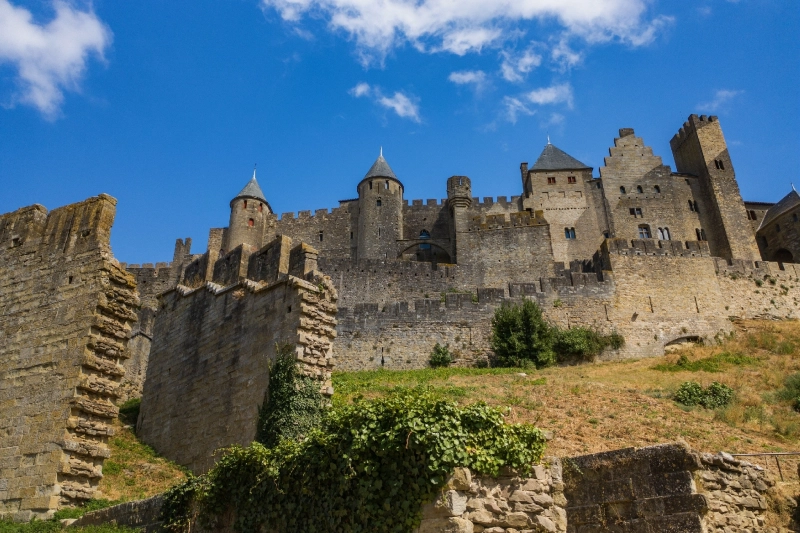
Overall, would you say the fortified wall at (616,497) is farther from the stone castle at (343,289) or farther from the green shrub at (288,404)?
the stone castle at (343,289)

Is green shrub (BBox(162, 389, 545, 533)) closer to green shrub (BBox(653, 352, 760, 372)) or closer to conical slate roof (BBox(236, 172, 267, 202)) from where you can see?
green shrub (BBox(653, 352, 760, 372))

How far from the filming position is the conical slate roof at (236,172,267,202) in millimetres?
48594

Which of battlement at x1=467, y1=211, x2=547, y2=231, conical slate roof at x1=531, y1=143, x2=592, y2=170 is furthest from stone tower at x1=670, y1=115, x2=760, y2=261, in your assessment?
battlement at x1=467, y1=211, x2=547, y2=231

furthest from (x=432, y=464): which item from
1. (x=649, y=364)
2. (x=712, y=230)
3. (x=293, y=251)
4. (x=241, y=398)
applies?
(x=712, y=230)

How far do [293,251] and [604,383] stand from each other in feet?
35.8

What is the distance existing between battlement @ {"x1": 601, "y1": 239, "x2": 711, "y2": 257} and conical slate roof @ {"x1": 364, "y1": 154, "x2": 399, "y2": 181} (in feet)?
67.3

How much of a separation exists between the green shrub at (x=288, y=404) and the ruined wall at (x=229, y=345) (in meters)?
0.23

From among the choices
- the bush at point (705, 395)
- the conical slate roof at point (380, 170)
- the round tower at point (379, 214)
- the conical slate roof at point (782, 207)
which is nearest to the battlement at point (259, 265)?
A: the bush at point (705, 395)

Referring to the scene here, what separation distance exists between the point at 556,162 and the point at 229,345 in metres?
38.1

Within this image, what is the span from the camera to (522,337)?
83.6 ft

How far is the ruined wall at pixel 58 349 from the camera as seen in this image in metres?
10.5

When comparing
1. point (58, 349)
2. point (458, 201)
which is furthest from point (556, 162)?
point (58, 349)

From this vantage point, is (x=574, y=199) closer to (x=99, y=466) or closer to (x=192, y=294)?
(x=192, y=294)

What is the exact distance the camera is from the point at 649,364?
24.5 meters
